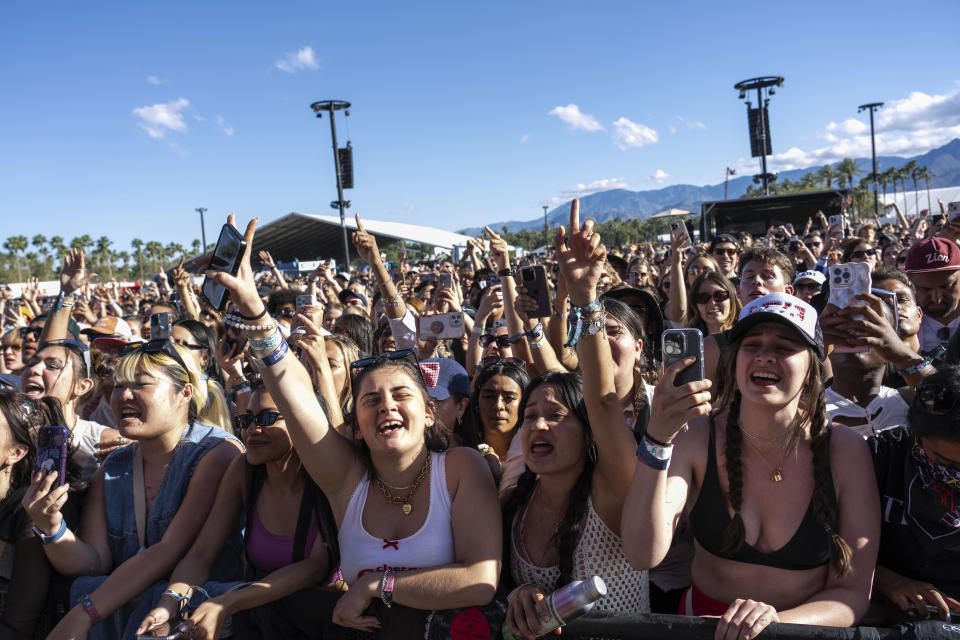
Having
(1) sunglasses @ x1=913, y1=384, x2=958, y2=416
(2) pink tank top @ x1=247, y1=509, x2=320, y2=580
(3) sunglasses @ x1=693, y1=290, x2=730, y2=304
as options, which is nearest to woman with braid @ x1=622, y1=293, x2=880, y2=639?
(1) sunglasses @ x1=913, y1=384, x2=958, y2=416

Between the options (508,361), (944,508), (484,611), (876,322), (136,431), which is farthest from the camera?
(508,361)

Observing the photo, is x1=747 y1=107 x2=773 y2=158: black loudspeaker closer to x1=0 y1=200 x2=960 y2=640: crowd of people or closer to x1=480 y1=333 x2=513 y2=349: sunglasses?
x1=480 y1=333 x2=513 y2=349: sunglasses

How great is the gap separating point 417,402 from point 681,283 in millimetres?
3791

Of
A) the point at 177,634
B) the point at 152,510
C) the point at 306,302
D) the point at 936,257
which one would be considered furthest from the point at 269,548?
the point at 936,257

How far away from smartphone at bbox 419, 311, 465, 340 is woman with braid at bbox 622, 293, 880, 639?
2832mm

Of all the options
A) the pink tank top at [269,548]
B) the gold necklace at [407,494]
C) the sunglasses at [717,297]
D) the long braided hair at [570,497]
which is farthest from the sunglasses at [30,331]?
the sunglasses at [717,297]

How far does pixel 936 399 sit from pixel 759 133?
2365 centimetres

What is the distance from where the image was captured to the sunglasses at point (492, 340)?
4.61 metres

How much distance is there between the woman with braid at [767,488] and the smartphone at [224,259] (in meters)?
1.53

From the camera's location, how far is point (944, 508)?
1.99 metres

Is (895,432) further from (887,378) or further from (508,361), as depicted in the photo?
(508,361)

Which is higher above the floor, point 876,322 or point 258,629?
point 876,322

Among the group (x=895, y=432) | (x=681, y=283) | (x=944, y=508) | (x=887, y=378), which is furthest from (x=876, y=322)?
(x=681, y=283)

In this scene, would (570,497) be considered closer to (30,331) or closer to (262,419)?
(262,419)
